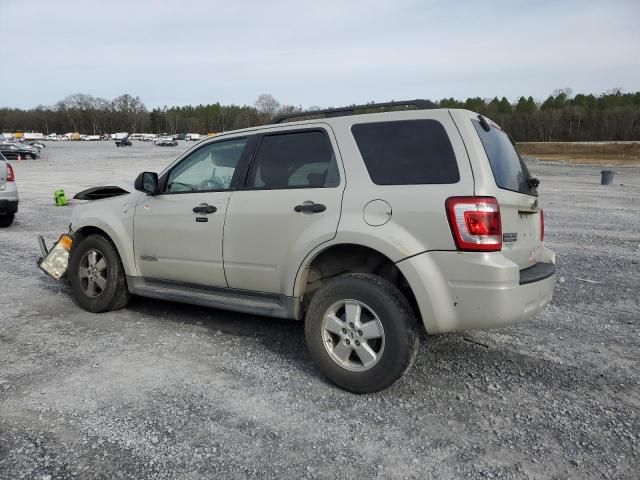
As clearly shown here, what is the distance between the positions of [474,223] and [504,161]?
0.78m

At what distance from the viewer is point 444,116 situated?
3.42 meters

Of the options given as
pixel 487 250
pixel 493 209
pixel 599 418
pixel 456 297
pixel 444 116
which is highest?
pixel 444 116

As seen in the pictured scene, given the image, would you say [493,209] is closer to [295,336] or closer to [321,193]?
[321,193]

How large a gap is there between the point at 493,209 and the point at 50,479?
285 cm

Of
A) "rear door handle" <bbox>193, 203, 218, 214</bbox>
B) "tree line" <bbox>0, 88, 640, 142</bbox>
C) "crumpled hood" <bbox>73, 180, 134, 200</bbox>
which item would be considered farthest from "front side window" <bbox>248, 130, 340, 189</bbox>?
"tree line" <bbox>0, 88, 640, 142</bbox>

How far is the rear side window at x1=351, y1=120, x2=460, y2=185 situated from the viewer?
3.35m

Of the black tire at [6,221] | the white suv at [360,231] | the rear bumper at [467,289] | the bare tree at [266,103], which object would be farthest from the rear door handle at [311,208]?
the bare tree at [266,103]

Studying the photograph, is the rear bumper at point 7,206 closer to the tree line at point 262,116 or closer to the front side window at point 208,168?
the front side window at point 208,168

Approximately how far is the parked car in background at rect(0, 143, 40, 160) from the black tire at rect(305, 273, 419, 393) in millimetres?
45720

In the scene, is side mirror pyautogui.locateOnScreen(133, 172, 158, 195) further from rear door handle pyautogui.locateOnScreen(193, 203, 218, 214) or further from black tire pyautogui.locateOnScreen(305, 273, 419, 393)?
black tire pyautogui.locateOnScreen(305, 273, 419, 393)

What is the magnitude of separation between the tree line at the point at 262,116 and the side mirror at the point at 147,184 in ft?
305

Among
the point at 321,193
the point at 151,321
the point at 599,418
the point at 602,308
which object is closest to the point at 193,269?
the point at 151,321

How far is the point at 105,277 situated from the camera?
16.9ft

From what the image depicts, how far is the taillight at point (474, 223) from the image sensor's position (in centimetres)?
317
